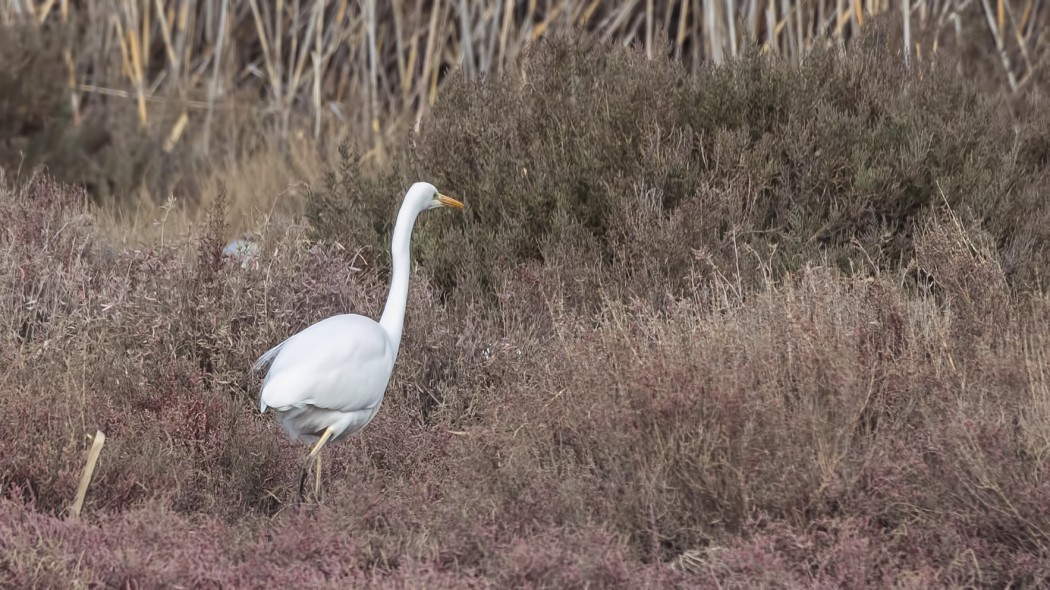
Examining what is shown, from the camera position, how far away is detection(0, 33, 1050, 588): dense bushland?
3.74 m

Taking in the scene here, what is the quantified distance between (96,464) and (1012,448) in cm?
267

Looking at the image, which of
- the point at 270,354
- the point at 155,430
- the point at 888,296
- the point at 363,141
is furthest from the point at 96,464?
the point at 363,141

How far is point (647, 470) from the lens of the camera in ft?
13.0

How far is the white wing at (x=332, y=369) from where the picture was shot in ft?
14.0

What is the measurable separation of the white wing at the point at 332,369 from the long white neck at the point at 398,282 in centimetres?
15

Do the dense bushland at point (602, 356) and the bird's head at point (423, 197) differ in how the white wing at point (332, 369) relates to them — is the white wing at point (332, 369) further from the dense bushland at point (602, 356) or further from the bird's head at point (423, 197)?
the bird's head at point (423, 197)

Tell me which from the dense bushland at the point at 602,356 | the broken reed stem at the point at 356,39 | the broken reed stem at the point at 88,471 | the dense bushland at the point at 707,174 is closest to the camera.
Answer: the dense bushland at the point at 602,356

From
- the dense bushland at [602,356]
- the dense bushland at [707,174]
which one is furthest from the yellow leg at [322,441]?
the dense bushland at [707,174]

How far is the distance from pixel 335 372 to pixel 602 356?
83 cm

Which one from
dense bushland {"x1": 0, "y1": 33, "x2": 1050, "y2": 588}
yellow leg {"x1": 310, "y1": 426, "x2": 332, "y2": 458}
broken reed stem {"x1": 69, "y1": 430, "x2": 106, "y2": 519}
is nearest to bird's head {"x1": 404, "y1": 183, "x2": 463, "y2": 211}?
dense bushland {"x1": 0, "y1": 33, "x2": 1050, "y2": 588}

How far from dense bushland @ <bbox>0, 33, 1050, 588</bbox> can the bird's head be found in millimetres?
599

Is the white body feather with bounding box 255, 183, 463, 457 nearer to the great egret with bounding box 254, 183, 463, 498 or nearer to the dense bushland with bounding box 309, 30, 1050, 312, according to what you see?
the great egret with bounding box 254, 183, 463, 498

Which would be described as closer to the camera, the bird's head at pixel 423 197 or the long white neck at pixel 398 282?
the long white neck at pixel 398 282

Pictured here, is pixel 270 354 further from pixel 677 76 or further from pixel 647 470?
pixel 677 76
